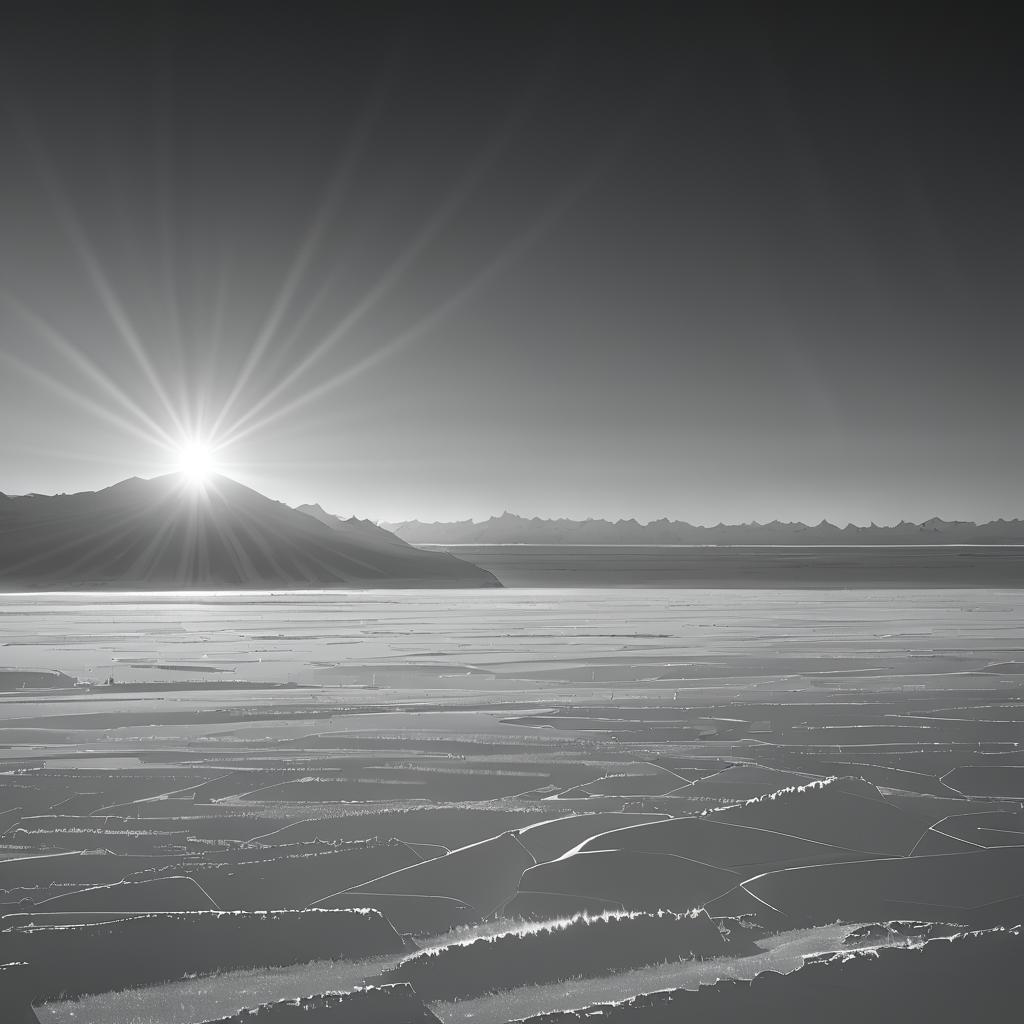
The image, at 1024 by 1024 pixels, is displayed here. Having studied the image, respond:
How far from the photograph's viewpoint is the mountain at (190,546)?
68.2 m

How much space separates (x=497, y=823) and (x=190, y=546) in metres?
72.8

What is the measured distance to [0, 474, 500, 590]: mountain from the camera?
68250mm

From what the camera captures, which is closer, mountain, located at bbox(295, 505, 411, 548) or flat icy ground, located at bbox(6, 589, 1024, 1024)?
flat icy ground, located at bbox(6, 589, 1024, 1024)

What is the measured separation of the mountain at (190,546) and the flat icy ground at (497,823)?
5530cm

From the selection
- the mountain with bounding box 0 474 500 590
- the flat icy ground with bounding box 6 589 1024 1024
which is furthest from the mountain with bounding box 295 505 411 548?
the flat icy ground with bounding box 6 589 1024 1024

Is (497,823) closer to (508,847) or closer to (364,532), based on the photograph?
(508,847)

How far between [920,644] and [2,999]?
1522 centimetres

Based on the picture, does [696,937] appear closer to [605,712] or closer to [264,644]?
[605,712]

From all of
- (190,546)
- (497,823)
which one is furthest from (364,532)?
(497,823)

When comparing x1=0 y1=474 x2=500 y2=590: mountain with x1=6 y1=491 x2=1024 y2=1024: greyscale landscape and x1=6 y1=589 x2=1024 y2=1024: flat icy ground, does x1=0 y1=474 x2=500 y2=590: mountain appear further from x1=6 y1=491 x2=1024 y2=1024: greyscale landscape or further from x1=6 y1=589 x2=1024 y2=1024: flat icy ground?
x1=6 y1=491 x2=1024 y2=1024: greyscale landscape

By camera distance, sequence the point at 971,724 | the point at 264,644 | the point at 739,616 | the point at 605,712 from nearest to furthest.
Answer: the point at 971,724, the point at 605,712, the point at 264,644, the point at 739,616

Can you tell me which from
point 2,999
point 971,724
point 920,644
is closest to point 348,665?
point 971,724

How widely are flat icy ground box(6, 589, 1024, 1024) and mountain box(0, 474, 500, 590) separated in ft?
181

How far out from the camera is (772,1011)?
126 inches
